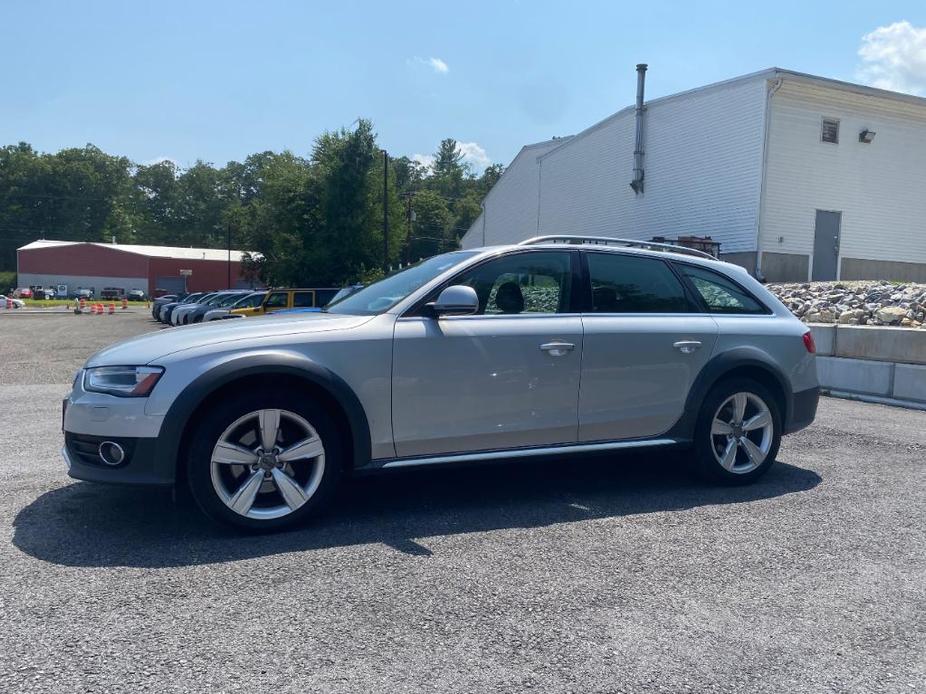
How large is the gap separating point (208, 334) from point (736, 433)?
12.1 feet

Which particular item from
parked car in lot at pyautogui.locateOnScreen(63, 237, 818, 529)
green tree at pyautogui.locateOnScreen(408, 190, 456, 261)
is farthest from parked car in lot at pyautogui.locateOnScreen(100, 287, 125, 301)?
parked car in lot at pyautogui.locateOnScreen(63, 237, 818, 529)

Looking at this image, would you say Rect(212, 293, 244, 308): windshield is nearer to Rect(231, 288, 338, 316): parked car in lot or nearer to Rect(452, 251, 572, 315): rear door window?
Rect(231, 288, 338, 316): parked car in lot

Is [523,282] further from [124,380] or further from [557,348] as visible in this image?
→ [124,380]

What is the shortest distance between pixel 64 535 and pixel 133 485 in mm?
565

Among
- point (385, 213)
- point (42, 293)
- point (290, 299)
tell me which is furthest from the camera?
point (42, 293)

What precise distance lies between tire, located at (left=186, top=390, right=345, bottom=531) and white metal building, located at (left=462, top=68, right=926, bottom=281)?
21.8 metres

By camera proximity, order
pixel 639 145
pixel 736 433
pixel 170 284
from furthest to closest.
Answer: pixel 170 284 → pixel 639 145 → pixel 736 433

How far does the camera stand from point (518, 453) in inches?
186

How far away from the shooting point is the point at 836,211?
24.7 m

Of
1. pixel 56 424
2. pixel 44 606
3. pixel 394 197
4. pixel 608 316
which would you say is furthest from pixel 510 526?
pixel 394 197

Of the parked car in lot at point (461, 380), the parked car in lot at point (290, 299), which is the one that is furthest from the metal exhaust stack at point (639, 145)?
the parked car in lot at point (461, 380)

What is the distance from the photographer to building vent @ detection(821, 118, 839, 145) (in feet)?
79.4

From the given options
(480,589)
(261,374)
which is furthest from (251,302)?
(480,589)

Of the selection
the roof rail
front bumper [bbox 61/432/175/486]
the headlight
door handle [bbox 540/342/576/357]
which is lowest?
front bumper [bbox 61/432/175/486]
